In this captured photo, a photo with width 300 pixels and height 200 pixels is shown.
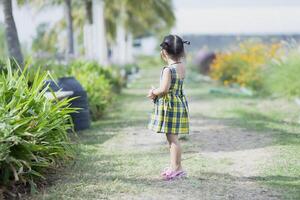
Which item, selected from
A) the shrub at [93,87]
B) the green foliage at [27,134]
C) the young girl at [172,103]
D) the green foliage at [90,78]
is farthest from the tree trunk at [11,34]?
the young girl at [172,103]

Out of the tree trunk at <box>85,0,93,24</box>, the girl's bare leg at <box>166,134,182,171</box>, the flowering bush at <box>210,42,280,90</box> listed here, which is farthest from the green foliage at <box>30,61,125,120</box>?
the tree trunk at <box>85,0,93,24</box>

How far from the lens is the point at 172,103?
235 inches

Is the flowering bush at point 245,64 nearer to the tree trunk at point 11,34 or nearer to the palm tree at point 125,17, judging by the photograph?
the palm tree at point 125,17

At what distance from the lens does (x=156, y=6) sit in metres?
30.8

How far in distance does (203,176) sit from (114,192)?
3.53 feet

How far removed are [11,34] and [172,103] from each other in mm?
4621

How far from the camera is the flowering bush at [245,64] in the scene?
16.9 m

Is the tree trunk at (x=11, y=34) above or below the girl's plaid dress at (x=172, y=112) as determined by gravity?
above

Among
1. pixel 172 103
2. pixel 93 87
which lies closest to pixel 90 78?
pixel 93 87

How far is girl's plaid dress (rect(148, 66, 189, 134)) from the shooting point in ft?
19.5

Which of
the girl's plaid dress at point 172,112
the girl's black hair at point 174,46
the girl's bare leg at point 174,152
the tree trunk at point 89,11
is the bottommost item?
the girl's bare leg at point 174,152

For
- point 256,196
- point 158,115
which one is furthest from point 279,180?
point 158,115

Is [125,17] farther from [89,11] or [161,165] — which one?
[161,165]

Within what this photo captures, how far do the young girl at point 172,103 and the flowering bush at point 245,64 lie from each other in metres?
10.6
